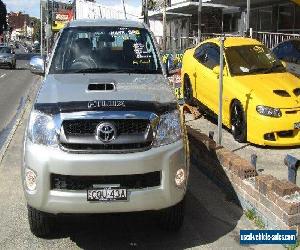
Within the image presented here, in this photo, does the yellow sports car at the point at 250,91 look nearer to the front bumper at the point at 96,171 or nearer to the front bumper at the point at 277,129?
the front bumper at the point at 277,129

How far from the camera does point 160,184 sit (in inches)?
176

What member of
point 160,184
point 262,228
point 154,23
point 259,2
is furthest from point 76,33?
point 154,23

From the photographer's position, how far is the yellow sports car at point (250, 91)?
26.6ft

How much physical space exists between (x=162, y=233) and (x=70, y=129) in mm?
1498

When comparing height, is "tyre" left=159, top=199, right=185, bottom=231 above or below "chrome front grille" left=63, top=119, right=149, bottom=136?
below

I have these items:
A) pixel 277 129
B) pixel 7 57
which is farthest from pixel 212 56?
pixel 7 57

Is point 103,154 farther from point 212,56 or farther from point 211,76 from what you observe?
point 212,56

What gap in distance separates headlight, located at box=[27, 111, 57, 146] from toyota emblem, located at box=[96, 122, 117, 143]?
368mm

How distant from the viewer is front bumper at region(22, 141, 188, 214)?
427 cm

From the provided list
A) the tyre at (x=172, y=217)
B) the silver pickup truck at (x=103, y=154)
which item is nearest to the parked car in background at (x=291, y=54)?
the tyre at (x=172, y=217)

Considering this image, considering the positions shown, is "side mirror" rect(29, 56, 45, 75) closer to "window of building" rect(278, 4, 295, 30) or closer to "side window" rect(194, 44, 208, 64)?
"side window" rect(194, 44, 208, 64)

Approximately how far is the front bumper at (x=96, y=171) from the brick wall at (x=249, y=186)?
105 centimetres

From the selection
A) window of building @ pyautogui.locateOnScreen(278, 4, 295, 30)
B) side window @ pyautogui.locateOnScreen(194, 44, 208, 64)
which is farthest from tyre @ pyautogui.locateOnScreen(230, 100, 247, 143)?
window of building @ pyautogui.locateOnScreen(278, 4, 295, 30)

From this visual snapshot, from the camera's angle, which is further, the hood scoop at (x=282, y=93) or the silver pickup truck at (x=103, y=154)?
the hood scoop at (x=282, y=93)
